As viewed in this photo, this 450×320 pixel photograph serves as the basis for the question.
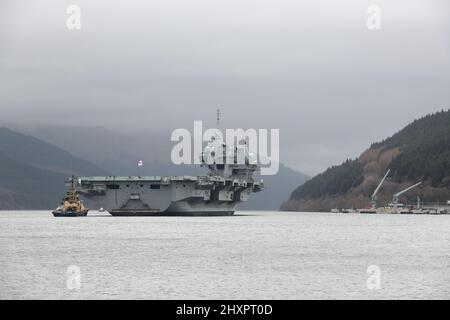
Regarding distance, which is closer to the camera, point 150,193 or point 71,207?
point 150,193

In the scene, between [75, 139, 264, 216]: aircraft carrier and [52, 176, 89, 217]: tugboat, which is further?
[52, 176, 89, 217]: tugboat

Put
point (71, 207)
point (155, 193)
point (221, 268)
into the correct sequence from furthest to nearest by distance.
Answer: point (71, 207), point (155, 193), point (221, 268)

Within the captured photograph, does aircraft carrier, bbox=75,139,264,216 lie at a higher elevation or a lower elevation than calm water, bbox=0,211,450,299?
higher

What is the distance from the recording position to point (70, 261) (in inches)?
2606

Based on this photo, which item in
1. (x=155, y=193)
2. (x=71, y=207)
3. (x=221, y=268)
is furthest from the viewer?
(x=71, y=207)

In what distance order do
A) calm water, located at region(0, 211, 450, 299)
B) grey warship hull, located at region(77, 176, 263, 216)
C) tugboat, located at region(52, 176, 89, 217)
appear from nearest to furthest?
calm water, located at region(0, 211, 450, 299) < grey warship hull, located at region(77, 176, 263, 216) < tugboat, located at region(52, 176, 89, 217)

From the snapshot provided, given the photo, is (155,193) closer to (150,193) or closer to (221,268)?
(150,193)

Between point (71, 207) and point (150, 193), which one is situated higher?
point (150, 193)

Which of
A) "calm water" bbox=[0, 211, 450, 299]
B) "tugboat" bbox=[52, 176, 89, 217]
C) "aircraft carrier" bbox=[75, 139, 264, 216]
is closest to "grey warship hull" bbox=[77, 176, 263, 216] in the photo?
"aircraft carrier" bbox=[75, 139, 264, 216]

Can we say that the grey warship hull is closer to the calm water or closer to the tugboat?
the tugboat

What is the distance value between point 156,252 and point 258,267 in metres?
15.3

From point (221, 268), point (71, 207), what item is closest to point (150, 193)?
point (71, 207)

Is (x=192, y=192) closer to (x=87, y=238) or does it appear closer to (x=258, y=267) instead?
(x=87, y=238)
